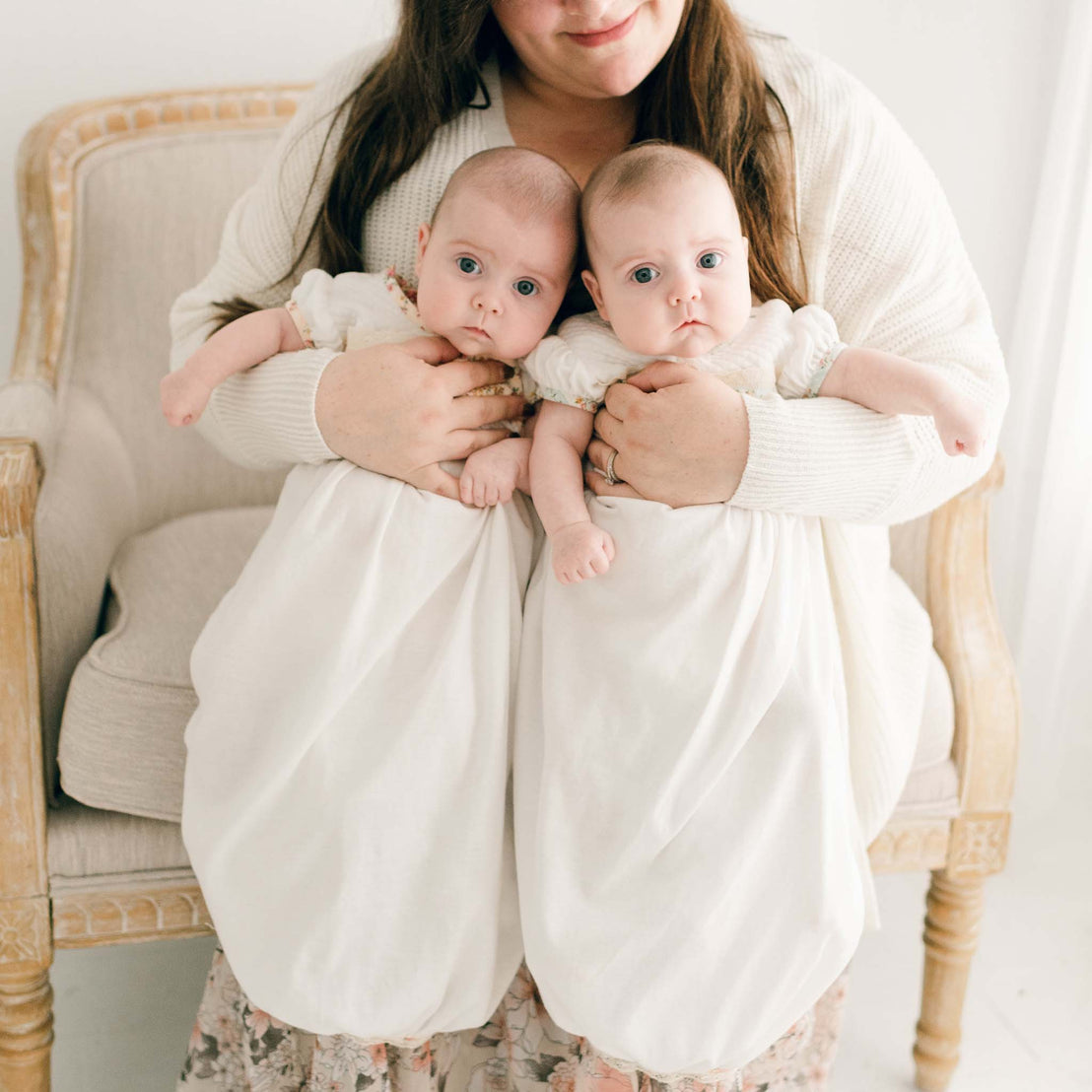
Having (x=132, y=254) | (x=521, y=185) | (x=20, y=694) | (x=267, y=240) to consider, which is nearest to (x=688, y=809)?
(x=521, y=185)

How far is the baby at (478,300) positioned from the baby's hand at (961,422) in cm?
34

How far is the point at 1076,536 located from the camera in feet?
6.26

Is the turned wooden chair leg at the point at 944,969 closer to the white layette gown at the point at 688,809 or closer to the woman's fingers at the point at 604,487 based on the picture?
the white layette gown at the point at 688,809

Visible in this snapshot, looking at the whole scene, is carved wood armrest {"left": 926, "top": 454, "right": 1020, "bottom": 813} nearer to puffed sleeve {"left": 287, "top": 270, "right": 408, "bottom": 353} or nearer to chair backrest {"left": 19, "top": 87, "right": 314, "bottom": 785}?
puffed sleeve {"left": 287, "top": 270, "right": 408, "bottom": 353}

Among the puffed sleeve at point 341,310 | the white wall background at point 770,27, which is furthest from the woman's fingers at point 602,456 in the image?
the white wall background at point 770,27

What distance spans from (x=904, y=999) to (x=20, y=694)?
1183 mm

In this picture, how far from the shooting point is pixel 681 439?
3.35 ft

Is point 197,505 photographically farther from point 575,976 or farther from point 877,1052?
point 877,1052

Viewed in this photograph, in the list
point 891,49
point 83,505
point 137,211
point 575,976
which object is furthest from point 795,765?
point 891,49

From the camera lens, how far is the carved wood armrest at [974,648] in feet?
4.39

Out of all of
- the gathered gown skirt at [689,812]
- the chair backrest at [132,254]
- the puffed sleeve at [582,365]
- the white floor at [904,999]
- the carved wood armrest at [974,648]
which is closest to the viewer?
the gathered gown skirt at [689,812]

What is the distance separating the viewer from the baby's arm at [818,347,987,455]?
1.00m

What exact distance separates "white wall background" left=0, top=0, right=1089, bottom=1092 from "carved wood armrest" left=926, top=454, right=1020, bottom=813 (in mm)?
484

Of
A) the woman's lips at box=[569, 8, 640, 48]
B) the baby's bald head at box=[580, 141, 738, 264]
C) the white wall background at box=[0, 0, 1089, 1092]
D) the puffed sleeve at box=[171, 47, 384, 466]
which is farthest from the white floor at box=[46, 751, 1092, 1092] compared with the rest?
the woman's lips at box=[569, 8, 640, 48]
